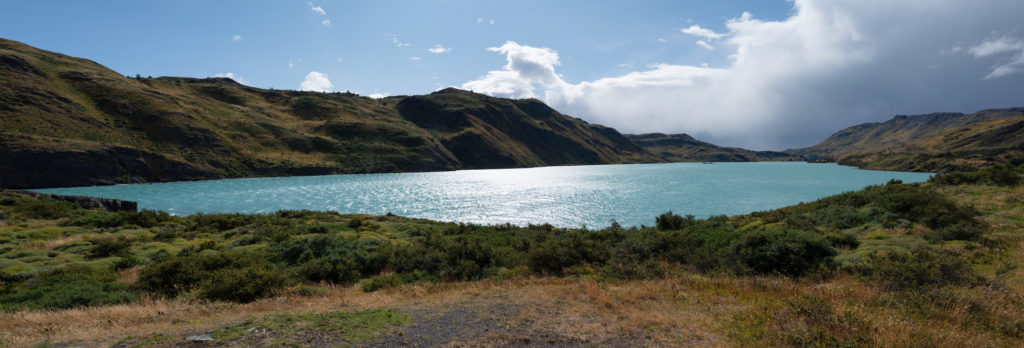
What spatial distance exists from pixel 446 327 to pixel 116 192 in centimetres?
10376

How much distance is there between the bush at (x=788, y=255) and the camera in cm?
1397

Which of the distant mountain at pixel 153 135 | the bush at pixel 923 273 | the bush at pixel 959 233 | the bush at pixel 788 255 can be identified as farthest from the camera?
the distant mountain at pixel 153 135

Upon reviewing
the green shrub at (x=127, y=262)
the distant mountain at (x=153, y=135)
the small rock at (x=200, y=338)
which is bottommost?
the green shrub at (x=127, y=262)

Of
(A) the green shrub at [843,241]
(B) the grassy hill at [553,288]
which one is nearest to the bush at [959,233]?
(B) the grassy hill at [553,288]

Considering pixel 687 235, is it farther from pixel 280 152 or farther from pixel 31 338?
pixel 280 152

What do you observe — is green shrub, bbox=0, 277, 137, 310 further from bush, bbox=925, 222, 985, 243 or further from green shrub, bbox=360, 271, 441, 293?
bush, bbox=925, 222, 985, 243

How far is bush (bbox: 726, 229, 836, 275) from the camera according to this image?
13969 millimetres

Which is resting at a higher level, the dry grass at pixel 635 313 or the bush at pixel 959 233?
the bush at pixel 959 233

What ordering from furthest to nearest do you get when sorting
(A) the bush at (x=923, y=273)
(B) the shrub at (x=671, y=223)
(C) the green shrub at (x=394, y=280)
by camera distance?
(B) the shrub at (x=671, y=223)
(C) the green shrub at (x=394, y=280)
(A) the bush at (x=923, y=273)

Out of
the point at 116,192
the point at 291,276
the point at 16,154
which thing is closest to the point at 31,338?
the point at 291,276

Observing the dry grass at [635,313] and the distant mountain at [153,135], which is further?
the distant mountain at [153,135]

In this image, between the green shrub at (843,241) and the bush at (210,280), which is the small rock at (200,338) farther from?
the green shrub at (843,241)

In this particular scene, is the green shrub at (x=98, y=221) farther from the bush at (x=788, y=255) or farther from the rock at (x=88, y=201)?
the bush at (x=788, y=255)

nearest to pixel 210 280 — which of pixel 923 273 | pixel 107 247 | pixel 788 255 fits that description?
pixel 107 247
